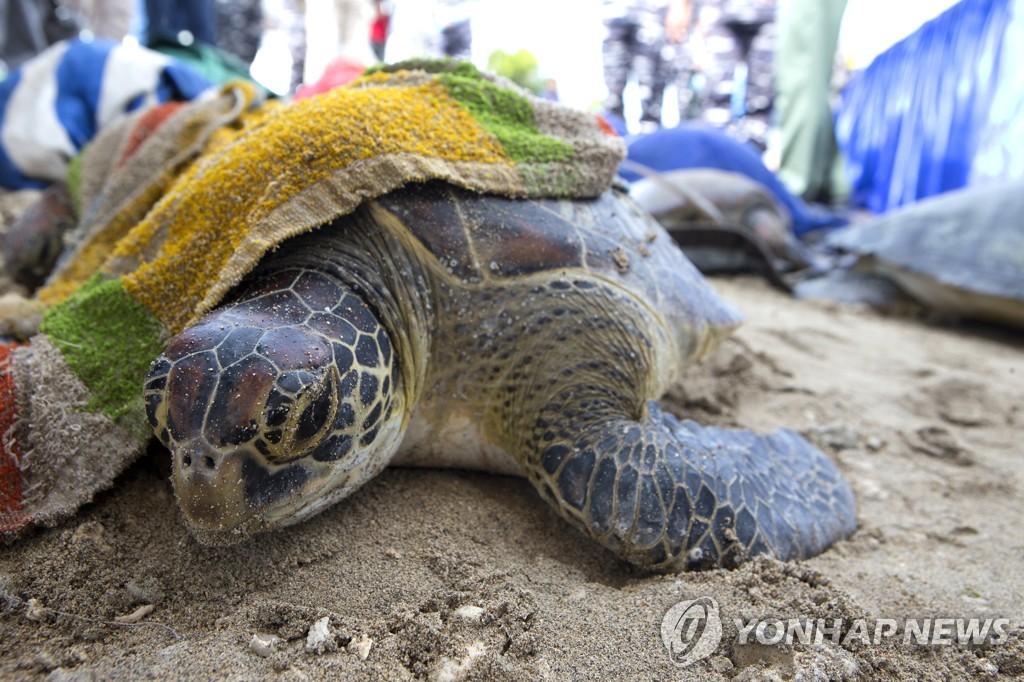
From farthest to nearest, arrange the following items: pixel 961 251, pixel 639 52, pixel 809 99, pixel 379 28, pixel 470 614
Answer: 1. pixel 639 52
2. pixel 379 28
3. pixel 809 99
4. pixel 961 251
5. pixel 470 614

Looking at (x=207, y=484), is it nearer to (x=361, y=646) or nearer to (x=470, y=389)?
(x=361, y=646)

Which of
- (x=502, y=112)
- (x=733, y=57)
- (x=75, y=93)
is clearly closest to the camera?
(x=502, y=112)

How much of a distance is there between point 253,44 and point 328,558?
726 centimetres

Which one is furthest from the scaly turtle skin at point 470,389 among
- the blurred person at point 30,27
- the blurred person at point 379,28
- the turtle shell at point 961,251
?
the blurred person at point 379,28

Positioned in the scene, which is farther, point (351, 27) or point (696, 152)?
point (351, 27)

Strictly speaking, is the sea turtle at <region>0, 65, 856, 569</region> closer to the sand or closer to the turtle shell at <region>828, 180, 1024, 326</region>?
the sand

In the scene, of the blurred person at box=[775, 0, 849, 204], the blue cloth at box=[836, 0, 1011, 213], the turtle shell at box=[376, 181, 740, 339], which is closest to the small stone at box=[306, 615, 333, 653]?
the turtle shell at box=[376, 181, 740, 339]

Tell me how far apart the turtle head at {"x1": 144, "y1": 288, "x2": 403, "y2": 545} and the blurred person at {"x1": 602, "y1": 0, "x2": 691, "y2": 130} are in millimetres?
9579

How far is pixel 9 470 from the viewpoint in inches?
43.3

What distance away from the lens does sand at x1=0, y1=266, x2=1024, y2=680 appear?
3.06 feet

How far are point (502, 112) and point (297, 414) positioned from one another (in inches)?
37.4

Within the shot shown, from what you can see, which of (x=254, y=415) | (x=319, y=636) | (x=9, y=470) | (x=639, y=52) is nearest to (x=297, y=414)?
(x=254, y=415)

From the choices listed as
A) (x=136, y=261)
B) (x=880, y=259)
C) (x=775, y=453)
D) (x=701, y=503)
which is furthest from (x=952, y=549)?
(x=880, y=259)

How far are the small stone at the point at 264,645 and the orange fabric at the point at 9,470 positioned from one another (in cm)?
48
